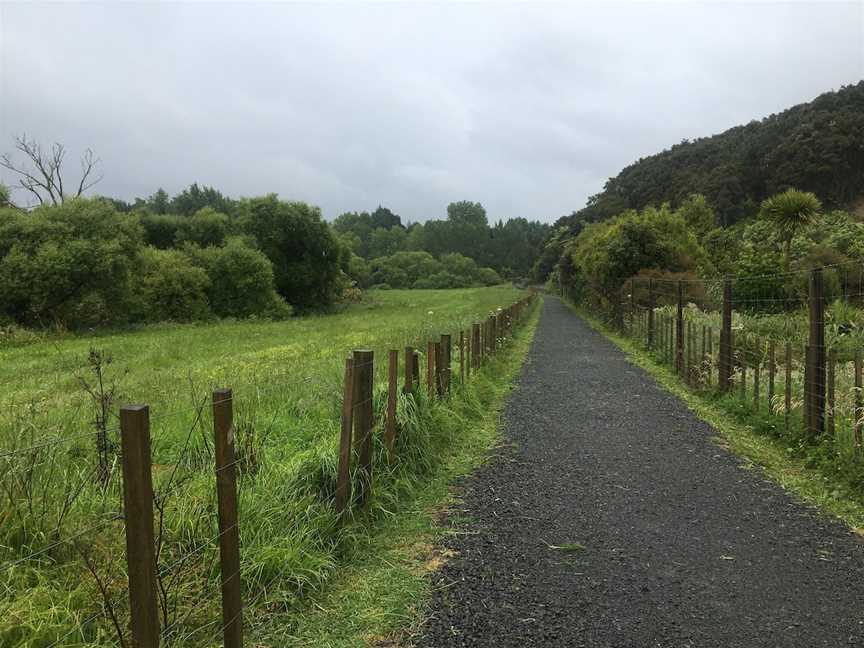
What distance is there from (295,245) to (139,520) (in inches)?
1710

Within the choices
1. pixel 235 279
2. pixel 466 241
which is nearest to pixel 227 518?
pixel 235 279

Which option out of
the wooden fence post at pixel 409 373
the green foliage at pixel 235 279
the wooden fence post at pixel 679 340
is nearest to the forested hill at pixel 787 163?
the green foliage at pixel 235 279

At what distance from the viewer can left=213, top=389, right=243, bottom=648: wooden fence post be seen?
2.72 metres

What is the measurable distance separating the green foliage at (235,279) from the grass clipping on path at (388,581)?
101ft

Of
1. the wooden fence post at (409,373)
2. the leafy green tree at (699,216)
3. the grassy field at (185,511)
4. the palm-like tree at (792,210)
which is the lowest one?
the grassy field at (185,511)

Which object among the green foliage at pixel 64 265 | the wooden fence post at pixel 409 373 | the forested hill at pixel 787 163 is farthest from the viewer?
the forested hill at pixel 787 163

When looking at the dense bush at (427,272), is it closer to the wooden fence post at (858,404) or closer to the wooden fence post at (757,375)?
the wooden fence post at (757,375)

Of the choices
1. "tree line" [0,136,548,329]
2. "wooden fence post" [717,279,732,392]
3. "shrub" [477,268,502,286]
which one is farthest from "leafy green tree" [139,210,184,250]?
"shrub" [477,268,502,286]

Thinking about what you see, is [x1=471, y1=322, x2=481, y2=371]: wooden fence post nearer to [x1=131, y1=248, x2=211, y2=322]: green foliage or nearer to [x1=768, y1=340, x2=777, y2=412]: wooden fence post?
[x1=768, y1=340, x2=777, y2=412]: wooden fence post

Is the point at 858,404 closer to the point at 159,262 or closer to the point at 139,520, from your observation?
the point at 139,520

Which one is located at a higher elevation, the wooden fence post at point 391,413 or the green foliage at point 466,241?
the green foliage at point 466,241

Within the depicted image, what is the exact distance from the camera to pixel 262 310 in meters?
36.5

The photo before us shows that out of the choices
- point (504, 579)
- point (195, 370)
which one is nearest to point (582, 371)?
point (195, 370)

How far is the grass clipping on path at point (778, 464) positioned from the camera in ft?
16.0
